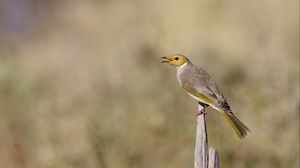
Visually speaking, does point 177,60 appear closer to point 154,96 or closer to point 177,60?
point 177,60

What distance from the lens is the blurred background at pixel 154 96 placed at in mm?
9758

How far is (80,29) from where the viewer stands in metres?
22.1

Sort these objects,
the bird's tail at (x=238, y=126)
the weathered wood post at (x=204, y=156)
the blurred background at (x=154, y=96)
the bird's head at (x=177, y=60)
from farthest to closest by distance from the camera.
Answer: the blurred background at (x=154, y=96) → the bird's head at (x=177, y=60) → the bird's tail at (x=238, y=126) → the weathered wood post at (x=204, y=156)

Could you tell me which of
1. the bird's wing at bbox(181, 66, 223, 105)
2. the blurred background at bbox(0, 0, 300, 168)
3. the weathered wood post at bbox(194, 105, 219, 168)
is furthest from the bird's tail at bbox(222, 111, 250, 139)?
the blurred background at bbox(0, 0, 300, 168)

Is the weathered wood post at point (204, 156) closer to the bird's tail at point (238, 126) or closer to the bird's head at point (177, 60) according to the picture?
the bird's tail at point (238, 126)

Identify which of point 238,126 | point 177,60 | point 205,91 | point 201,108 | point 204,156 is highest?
point 177,60

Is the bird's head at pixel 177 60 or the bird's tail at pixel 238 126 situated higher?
the bird's head at pixel 177 60

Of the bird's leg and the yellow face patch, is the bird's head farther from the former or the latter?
the bird's leg

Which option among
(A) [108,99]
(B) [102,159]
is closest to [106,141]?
(B) [102,159]

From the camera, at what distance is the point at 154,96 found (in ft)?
39.0

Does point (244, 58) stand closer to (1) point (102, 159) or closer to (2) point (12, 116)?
(2) point (12, 116)

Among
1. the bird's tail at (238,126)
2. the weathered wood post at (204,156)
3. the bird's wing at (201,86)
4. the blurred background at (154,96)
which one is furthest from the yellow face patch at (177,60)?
the blurred background at (154,96)

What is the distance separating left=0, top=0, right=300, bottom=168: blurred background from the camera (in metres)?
9.76

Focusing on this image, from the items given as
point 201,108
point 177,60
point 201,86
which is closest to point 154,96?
point 177,60
